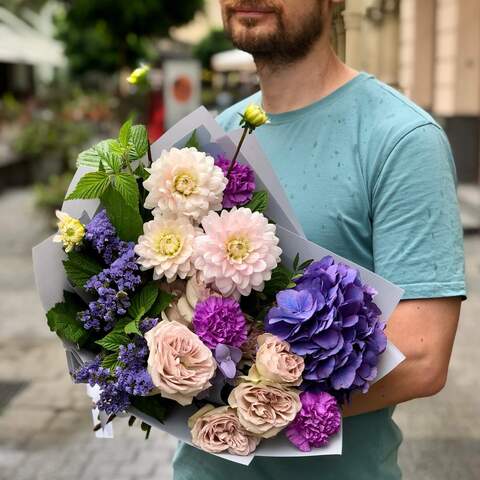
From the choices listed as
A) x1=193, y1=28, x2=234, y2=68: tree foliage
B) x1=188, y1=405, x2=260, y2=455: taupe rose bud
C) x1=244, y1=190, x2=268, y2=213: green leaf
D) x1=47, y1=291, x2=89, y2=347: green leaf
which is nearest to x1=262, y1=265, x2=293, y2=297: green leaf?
x1=244, y1=190, x2=268, y2=213: green leaf

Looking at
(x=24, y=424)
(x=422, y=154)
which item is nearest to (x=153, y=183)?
(x=422, y=154)

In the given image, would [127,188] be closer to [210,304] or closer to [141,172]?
[141,172]

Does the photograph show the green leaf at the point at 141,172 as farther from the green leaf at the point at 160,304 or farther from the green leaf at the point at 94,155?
the green leaf at the point at 160,304

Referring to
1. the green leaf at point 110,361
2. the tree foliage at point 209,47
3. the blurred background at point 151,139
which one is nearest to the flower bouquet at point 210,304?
the green leaf at point 110,361

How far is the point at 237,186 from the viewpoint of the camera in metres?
1.44

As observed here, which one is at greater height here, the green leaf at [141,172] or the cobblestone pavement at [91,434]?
the green leaf at [141,172]

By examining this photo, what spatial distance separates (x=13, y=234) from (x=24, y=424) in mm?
7032

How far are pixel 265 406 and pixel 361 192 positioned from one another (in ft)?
1.75

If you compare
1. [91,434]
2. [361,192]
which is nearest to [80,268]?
[361,192]

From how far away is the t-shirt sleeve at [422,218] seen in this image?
5.03ft

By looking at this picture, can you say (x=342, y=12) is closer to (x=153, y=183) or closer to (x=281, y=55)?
(x=281, y=55)

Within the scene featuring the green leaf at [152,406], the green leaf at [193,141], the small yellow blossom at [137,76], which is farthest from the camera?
the small yellow blossom at [137,76]

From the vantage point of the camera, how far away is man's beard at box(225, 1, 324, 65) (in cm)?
173

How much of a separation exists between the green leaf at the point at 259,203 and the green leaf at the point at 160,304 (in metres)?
0.21
